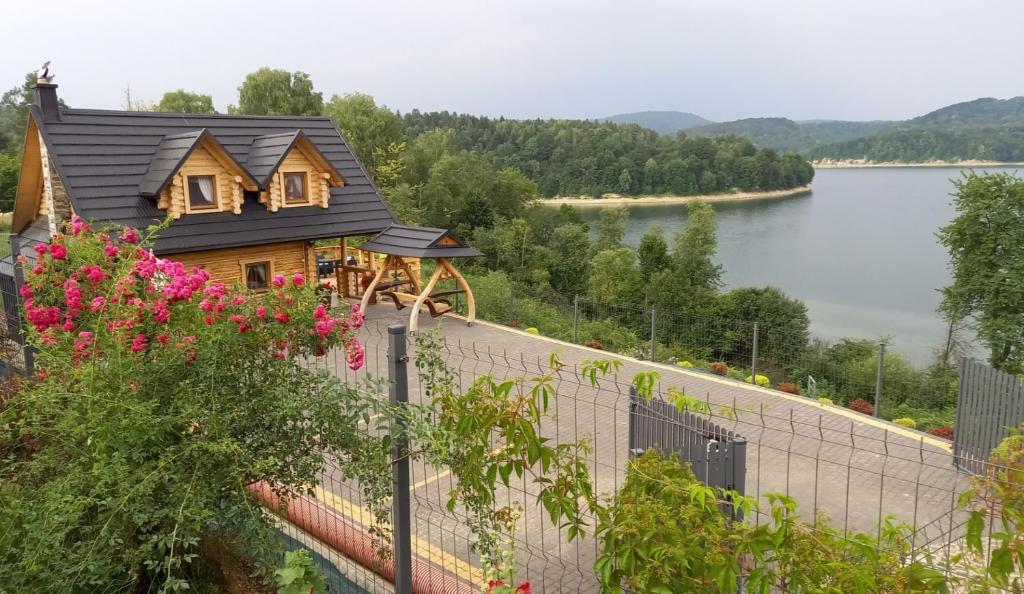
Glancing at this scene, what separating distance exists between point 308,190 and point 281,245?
5.06 feet

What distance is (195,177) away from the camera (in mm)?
15977

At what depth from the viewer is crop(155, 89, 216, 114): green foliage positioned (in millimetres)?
45303

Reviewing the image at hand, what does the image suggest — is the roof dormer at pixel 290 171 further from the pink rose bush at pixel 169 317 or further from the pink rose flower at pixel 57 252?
the pink rose bush at pixel 169 317

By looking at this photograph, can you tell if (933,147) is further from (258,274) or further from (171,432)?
(171,432)

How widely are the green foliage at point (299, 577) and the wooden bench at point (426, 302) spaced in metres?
11.8

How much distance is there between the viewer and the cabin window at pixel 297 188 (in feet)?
57.6

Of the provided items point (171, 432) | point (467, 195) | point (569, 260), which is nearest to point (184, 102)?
point (467, 195)

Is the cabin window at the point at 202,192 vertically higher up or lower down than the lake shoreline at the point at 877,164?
lower down

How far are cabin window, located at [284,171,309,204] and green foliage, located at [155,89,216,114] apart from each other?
31.2m

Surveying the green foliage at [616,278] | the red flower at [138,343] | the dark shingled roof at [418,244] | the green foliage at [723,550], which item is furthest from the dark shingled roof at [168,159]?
the green foliage at [616,278]

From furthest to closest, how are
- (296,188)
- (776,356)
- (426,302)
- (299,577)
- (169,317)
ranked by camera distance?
(776,356), (296,188), (426,302), (169,317), (299,577)

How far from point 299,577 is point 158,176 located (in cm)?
1377

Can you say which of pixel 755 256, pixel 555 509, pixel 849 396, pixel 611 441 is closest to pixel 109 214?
pixel 611 441

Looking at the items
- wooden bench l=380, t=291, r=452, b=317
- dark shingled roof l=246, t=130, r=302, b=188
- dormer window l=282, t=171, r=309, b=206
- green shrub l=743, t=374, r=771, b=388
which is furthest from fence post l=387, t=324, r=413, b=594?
dormer window l=282, t=171, r=309, b=206
